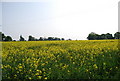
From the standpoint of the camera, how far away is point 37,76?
6441mm

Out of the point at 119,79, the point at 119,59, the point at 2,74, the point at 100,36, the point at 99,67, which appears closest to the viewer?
the point at 119,79

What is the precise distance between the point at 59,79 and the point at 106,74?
1838mm

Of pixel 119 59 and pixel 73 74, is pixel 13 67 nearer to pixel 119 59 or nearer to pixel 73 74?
pixel 73 74

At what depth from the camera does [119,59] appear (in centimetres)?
841

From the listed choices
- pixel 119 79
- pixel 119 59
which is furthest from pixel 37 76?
pixel 119 59

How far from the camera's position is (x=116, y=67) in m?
7.02

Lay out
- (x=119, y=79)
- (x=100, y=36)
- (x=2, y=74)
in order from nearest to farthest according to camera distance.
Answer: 1. (x=119, y=79)
2. (x=2, y=74)
3. (x=100, y=36)

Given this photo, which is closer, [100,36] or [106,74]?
[106,74]

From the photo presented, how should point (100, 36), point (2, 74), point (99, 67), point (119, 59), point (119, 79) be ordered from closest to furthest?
1. point (119, 79)
2. point (2, 74)
3. point (99, 67)
4. point (119, 59)
5. point (100, 36)

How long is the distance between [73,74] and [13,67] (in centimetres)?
267

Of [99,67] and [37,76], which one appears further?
[99,67]

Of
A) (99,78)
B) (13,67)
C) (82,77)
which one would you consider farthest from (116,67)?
(13,67)

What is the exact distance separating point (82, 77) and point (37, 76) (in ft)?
5.50

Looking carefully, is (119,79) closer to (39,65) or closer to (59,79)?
(59,79)
